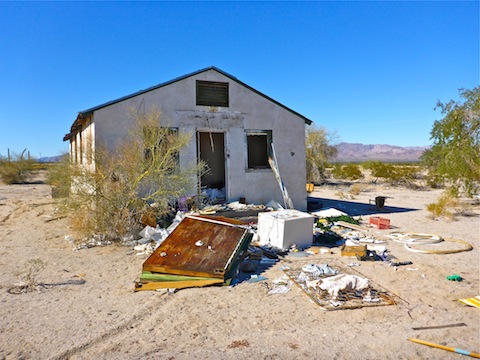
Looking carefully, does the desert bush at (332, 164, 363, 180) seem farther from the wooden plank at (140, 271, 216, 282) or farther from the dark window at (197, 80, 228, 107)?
the wooden plank at (140, 271, 216, 282)

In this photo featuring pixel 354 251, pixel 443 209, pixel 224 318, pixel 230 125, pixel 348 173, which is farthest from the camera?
pixel 348 173

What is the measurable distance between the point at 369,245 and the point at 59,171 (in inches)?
319

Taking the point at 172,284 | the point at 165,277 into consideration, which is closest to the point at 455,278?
the point at 172,284

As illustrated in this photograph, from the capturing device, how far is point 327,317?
4.82 meters

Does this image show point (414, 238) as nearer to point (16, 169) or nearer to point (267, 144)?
point (267, 144)

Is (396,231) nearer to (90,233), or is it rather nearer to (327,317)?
(327,317)

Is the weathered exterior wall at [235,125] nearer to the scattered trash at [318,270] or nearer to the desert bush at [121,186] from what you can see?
the desert bush at [121,186]

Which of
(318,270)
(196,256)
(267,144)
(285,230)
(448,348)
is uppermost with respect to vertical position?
(267,144)

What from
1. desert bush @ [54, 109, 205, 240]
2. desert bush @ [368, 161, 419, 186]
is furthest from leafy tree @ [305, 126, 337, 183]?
desert bush @ [54, 109, 205, 240]

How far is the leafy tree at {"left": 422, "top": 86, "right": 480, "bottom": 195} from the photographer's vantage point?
47.6 feet

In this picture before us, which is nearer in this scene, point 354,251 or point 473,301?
point 473,301

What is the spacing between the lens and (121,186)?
932cm

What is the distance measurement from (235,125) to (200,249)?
659 centimetres

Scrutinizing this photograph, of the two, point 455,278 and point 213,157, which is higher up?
point 213,157
